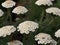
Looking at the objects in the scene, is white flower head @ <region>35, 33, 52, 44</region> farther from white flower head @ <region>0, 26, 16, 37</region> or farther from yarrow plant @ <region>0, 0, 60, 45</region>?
white flower head @ <region>0, 26, 16, 37</region>

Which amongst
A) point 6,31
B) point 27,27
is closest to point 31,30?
point 27,27

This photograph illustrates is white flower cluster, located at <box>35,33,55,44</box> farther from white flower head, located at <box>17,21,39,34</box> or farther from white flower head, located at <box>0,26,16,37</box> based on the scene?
white flower head, located at <box>0,26,16,37</box>

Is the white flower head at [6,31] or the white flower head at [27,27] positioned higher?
the white flower head at [27,27]

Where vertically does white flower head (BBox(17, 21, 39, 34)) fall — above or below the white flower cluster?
above

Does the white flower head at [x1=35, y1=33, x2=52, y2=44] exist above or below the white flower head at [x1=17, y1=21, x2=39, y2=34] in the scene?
below

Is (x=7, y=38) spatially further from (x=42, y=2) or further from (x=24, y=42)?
(x=42, y=2)

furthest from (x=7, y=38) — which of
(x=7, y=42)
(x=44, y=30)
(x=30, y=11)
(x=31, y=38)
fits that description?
(x=30, y=11)

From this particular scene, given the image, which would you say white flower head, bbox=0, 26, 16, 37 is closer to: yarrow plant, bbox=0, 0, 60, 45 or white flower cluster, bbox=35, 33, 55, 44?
yarrow plant, bbox=0, 0, 60, 45

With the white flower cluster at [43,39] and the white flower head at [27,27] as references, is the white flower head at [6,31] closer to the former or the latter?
the white flower head at [27,27]

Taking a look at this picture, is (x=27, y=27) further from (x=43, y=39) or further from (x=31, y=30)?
(x=43, y=39)

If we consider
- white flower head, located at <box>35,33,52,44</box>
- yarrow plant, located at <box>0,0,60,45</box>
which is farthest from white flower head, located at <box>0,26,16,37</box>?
white flower head, located at <box>35,33,52,44</box>

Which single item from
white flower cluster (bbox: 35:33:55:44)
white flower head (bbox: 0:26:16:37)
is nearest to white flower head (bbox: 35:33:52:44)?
white flower cluster (bbox: 35:33:55:44)

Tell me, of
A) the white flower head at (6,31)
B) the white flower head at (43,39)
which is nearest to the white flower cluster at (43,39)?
the white flower head at (43,39)
